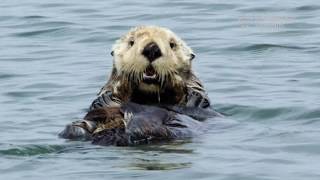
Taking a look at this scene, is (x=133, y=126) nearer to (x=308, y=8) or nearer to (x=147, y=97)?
(x=147, y=97)

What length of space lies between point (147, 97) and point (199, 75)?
2398mm

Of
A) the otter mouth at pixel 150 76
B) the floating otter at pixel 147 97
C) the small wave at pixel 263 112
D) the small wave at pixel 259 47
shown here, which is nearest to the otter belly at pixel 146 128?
the floating otter at pixel 147 97

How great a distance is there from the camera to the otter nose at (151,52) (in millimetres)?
6789

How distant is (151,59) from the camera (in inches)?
268

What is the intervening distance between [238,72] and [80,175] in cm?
393

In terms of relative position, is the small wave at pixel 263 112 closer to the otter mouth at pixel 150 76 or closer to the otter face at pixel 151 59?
the otter face at pixel 151 59

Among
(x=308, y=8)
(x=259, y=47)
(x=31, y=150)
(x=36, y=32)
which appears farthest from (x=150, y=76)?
(x=308, y=8)

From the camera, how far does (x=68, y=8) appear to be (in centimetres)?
1322

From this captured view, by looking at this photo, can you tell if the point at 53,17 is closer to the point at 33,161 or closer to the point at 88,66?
the point at 88,66

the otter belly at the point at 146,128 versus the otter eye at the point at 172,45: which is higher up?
the otter eye at the point at 172,45

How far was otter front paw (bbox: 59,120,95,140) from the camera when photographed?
21.2 ft

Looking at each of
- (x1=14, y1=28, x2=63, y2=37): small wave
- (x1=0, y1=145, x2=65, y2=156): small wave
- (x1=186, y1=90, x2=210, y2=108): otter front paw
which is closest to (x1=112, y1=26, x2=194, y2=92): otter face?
(x1=186, y1=90, x2=210, y2=108): otter front paw

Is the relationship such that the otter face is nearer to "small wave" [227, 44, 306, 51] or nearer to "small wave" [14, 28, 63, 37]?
"small wave" [227, 44, 306, 51]

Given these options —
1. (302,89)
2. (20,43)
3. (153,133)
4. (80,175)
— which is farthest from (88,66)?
(80,175)
